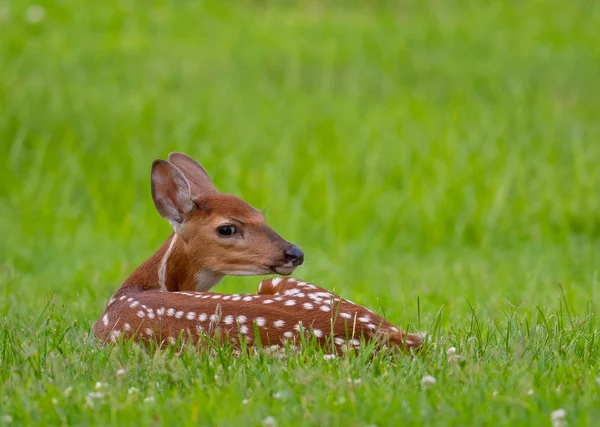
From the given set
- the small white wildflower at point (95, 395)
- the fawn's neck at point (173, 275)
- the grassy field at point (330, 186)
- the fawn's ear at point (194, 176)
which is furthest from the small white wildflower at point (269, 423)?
the fawn's ear at point (194, 176)

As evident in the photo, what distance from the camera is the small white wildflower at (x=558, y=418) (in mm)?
3588

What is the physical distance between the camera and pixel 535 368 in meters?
4.34

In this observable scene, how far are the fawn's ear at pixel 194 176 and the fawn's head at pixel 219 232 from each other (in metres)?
0.18

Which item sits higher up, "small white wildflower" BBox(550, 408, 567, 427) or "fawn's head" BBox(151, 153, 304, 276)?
"fawn's head" BBox(151, 153, 304, 276)

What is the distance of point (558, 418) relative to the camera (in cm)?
364

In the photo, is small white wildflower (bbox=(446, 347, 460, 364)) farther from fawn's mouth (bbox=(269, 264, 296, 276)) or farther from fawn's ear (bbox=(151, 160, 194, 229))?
fawn's ear (bbox=(151, 160, 194, 229))

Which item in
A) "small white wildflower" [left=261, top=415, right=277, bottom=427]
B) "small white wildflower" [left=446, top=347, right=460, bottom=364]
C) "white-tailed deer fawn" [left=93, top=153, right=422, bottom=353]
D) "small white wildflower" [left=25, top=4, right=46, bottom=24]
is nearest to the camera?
"small white wildflower" [left=261, top=415, right=277, bottom=427]

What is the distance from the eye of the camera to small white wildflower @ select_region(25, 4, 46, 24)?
14.2m

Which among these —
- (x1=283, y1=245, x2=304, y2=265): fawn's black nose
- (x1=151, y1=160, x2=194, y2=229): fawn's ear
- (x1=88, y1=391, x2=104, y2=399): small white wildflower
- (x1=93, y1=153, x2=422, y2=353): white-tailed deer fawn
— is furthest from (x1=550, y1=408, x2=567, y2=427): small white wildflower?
(x1=151, y1=160, x2=194, y2=229): fawn's ear

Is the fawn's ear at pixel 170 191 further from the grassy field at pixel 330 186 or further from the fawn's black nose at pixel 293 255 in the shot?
the grassy field at pixel 330 186

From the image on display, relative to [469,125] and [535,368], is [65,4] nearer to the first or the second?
[469,125]

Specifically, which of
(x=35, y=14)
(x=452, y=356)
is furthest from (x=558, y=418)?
(x=35, y=14)

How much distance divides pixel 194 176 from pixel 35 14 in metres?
9.34

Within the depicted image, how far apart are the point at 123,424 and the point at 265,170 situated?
7.67 m
